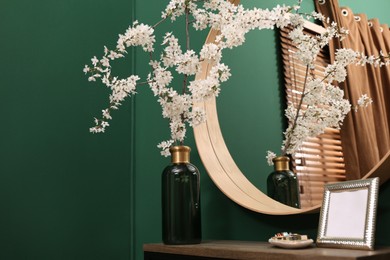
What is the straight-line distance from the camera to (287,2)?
1403mm

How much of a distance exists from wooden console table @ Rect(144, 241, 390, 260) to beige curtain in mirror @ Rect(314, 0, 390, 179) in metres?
0.22

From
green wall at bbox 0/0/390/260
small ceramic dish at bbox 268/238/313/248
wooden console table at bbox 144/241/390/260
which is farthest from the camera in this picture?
green wall at bbox 0/0/390/260

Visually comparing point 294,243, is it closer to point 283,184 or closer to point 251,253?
point 251,253

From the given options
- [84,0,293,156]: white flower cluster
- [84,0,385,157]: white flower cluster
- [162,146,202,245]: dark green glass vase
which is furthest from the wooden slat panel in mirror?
[162,146,202,245]: dark green glass vase

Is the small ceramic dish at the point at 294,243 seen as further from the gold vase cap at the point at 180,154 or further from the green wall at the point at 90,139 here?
the gold vase cap at the point at 180,154

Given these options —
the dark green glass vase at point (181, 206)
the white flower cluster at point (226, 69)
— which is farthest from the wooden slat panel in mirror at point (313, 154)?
the dark green glass vase at point (181, 206)

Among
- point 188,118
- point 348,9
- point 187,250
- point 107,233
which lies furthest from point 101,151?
point 348,9

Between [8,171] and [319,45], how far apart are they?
105 cm

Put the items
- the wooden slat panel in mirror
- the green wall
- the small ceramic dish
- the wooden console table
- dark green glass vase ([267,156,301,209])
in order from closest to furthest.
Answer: the wooden console table < the small ceramic dish < the wooden slat panel in mirror < dark green glass vase ([267,156,301,209]) < the green wall

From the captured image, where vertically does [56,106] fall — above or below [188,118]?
above

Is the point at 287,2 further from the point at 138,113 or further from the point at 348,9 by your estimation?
the point at 138,113

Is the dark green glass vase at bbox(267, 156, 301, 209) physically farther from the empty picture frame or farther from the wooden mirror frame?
the empty picture frame

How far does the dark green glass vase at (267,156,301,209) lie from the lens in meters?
1.28

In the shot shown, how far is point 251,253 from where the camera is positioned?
1047mm
